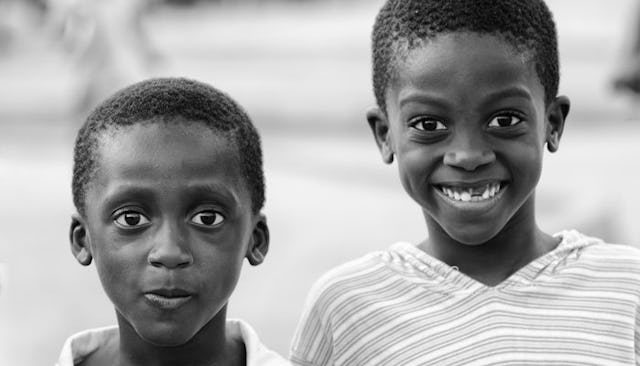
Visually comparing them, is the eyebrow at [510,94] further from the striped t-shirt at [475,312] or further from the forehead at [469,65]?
the striped t-shirt at [475,312]

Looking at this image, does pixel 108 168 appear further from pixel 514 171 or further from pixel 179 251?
pixel 514 171

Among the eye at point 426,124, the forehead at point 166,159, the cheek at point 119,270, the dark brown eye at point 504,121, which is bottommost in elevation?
the cheek at point 119,270

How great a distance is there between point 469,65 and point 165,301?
85 centimetres

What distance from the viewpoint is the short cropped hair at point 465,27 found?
2.99 metres

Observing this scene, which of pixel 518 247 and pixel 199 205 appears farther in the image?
pixel 518 247

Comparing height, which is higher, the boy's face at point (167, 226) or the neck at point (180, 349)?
the boy's face at point (167, 226)

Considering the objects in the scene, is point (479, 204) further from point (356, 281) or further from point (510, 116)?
point (356, 281)

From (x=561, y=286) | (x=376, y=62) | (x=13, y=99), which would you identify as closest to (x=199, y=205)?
(x=376, y=62)

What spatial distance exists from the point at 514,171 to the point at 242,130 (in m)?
0.62

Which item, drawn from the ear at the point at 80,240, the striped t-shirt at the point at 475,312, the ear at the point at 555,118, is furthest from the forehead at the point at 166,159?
the ear at the point at 555,118

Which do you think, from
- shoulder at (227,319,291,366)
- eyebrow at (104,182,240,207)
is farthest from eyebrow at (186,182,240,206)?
shoulder at (227,319,291,366)

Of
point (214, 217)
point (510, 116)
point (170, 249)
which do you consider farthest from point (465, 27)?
point (170, 249)

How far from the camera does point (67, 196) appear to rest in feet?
27.7

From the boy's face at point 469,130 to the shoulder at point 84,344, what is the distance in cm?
77
